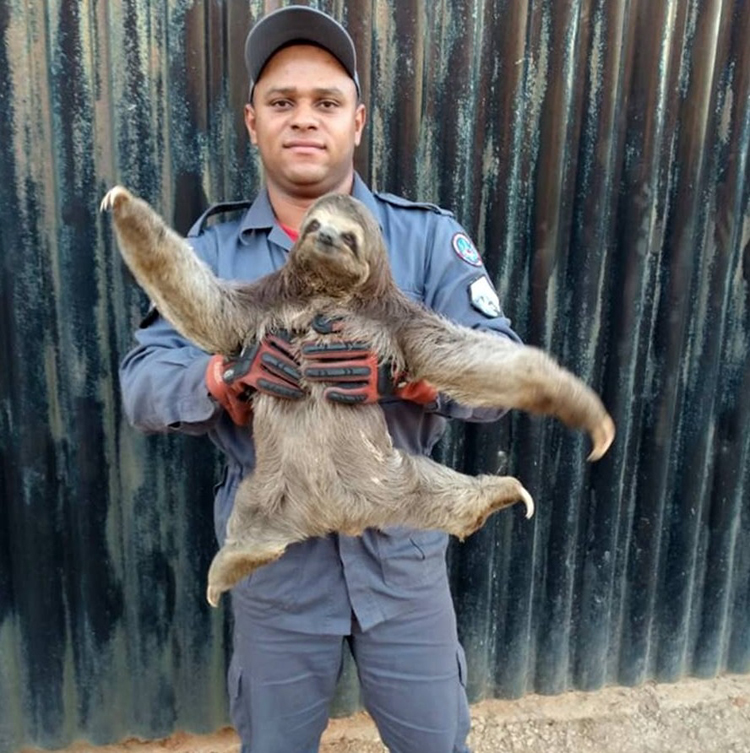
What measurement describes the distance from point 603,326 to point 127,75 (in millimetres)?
2488

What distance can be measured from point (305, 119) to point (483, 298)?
0.87 metres

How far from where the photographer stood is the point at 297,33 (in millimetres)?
2865

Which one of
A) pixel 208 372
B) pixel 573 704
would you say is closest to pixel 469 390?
pixel 208 372

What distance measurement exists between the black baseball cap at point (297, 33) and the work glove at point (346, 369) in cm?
99

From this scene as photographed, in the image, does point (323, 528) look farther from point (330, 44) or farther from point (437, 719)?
point (330, 44)

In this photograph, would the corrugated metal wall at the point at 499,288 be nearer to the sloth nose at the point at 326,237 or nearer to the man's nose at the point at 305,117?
the man's nose at the point at 305,117

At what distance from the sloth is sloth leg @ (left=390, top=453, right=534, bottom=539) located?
11mm

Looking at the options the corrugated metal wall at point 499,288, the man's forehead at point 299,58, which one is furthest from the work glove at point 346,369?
the corrugated metal wall at point 499,288

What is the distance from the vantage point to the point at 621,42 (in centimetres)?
383

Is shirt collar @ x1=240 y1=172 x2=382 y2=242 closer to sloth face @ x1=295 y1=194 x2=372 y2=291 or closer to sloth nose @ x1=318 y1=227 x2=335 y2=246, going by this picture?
sloth face @ x1=295 y1=194 x2=372 y2=291

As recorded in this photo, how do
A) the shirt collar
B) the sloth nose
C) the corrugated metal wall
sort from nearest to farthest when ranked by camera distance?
1. the sloth nose
2. the shirt collar
3. the corrugated metal wall

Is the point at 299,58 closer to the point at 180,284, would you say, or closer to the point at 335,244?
the point at 335,244

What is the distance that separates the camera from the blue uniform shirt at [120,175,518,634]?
9.26 feet

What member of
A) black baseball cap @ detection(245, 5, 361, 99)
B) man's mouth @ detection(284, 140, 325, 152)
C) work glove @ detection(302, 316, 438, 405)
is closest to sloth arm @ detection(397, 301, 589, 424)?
work glove @ detection(302, 316, 438, 405)
